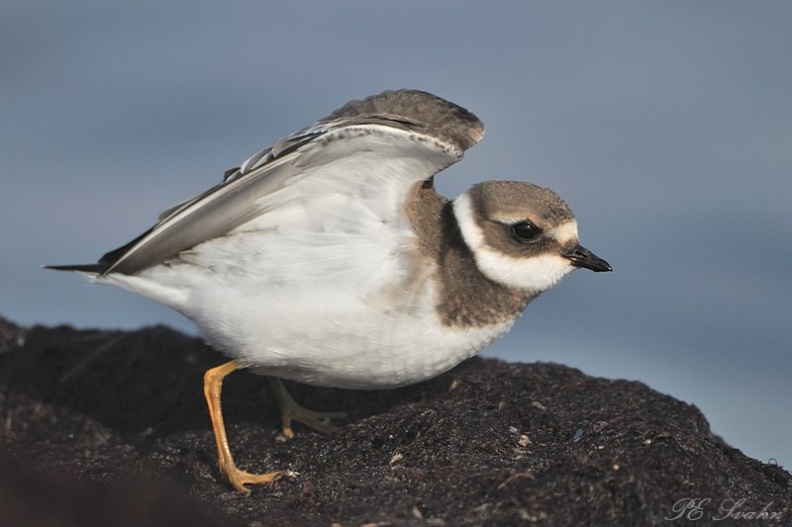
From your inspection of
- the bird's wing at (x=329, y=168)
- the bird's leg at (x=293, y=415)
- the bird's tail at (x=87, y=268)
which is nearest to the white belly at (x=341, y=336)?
the bird's wing at (x=329, y=168)

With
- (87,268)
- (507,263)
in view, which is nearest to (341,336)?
(507,263)

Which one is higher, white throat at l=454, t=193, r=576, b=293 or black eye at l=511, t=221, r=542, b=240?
black eye at l=511, t=221, r=542, b=240

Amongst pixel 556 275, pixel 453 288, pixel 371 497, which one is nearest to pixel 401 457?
pixel 371 497

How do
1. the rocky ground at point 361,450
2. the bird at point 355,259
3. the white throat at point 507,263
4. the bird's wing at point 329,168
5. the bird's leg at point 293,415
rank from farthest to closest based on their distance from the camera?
the bird's leg at point 293,415, the white throat at point 507,263, the bird at point 355,259, the bird's wing at point 329,168, the rocky ground at point 361,450

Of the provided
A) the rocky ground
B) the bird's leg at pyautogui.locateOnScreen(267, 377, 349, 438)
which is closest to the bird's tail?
the rocky ground

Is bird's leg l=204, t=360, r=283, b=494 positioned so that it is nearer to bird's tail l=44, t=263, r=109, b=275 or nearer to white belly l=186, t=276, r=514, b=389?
white belly l=186, t=276, r=514, b=389

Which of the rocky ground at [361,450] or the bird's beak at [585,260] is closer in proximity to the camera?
the rocky ground at [361,450]

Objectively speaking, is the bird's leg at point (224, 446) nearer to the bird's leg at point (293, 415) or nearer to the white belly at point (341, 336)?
the white belly at point (341, 336)

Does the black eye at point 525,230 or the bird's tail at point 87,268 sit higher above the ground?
the black eye at point 525,230
